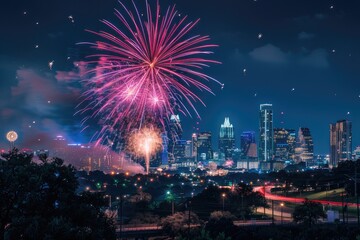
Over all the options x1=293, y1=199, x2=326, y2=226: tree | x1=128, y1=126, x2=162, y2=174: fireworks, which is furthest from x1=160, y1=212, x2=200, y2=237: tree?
x1=128, y1=126, x2=162, y2=174: fireworks

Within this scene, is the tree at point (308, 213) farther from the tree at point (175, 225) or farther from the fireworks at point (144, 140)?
the fireworks at point (144, 140)

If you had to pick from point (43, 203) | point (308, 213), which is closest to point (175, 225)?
point (308, 213)

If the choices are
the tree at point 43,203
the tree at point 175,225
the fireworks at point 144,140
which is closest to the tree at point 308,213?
the tree at point 175,225

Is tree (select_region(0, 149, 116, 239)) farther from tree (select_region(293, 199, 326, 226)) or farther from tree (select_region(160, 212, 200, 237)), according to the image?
tree (select_region(293, 199, 326, 226))

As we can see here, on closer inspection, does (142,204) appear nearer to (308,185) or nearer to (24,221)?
(308,185)

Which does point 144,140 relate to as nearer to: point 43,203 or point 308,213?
point 308,213

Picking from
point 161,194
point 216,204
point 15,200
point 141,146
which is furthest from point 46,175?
point 161,194

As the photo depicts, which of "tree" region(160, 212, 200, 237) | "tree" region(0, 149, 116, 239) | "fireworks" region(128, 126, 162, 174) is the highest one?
"fireworks" region(128, 126, 162, 174)

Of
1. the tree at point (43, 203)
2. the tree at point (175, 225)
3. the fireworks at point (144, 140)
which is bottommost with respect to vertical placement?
the tree at point (175, 225)
